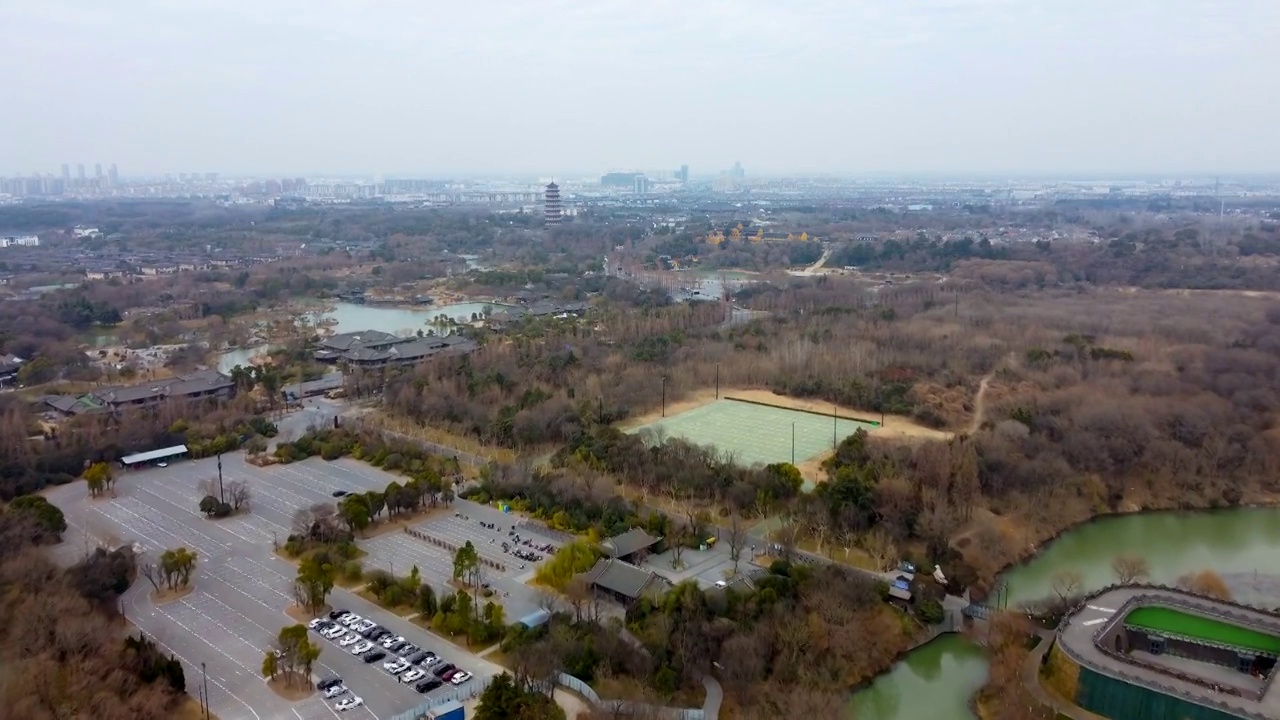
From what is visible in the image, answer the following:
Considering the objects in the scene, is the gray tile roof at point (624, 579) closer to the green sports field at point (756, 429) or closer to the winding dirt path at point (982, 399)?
the green sports field at point (756, 429)

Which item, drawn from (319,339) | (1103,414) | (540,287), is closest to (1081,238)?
(540,287)

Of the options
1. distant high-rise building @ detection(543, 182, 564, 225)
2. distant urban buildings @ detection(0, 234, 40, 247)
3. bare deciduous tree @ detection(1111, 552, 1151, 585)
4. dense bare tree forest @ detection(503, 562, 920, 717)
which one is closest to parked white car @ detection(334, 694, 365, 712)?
dense bare tree forest @ detection(503, 562, 920, 717)

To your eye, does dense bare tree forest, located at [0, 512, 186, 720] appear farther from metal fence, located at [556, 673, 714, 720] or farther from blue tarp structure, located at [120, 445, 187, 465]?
blue tarp structure, located at [120, 445, 187, 465]

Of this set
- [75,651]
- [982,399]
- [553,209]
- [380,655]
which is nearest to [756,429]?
[982,399]

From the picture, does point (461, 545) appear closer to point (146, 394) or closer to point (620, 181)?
point (146, 394)

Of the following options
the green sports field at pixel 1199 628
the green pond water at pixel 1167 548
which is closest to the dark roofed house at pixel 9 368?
the green pond water at pixel 1167 548

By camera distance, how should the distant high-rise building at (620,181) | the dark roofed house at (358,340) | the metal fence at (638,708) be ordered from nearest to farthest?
the metal fence at (638,708) → the dark roofed house at (358,340) → the distant high-rise building at (620,181)

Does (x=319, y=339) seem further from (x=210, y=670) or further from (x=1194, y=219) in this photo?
(x=1194, y=219)
